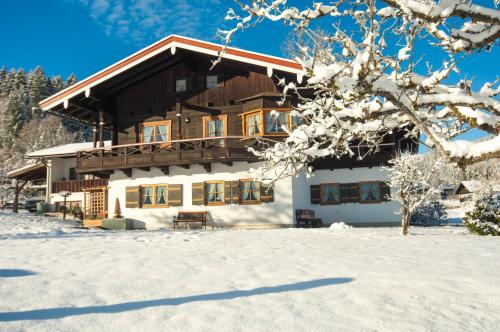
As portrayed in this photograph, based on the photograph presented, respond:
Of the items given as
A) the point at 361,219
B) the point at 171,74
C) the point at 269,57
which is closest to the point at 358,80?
the point at 269,57

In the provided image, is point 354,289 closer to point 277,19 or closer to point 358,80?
point 358,80

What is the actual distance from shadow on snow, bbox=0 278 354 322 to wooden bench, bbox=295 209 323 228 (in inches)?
431

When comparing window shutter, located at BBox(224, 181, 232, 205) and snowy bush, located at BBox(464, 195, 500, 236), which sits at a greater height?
window shutter, located at BBox(224, 181, 232, 205)

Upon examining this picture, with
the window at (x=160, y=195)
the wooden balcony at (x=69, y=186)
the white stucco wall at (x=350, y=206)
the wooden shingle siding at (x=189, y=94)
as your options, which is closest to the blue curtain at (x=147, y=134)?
the wooden shingle siding at (x=189, y=94)

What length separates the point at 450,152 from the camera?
11.5 feet

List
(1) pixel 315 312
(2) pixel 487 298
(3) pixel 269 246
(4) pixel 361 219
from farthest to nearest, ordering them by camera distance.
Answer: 1. (4) pixel 361 219
2. (3) pixel 269 246
3. (2) pixel 487 298
4. (1) pixel 315 312

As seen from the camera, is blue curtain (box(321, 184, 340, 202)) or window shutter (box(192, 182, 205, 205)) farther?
blue curtain (box(321, 184, 340, 202))

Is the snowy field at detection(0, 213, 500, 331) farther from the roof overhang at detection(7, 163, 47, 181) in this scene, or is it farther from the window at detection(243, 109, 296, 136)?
the roof overhang at detection(7, 163, 47, 181)

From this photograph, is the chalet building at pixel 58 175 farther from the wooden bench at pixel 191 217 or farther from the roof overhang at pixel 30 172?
the wooden bench at pixel 191 217

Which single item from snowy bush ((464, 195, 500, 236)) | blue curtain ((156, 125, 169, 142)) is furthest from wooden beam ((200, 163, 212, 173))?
snowy bush ((464, 195, 500, 236))

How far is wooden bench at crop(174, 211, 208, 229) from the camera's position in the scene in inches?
664

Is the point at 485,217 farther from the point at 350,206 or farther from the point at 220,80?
the point at 220,80

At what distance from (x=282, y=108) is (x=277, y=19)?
13245 mm

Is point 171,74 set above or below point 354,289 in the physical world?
above
